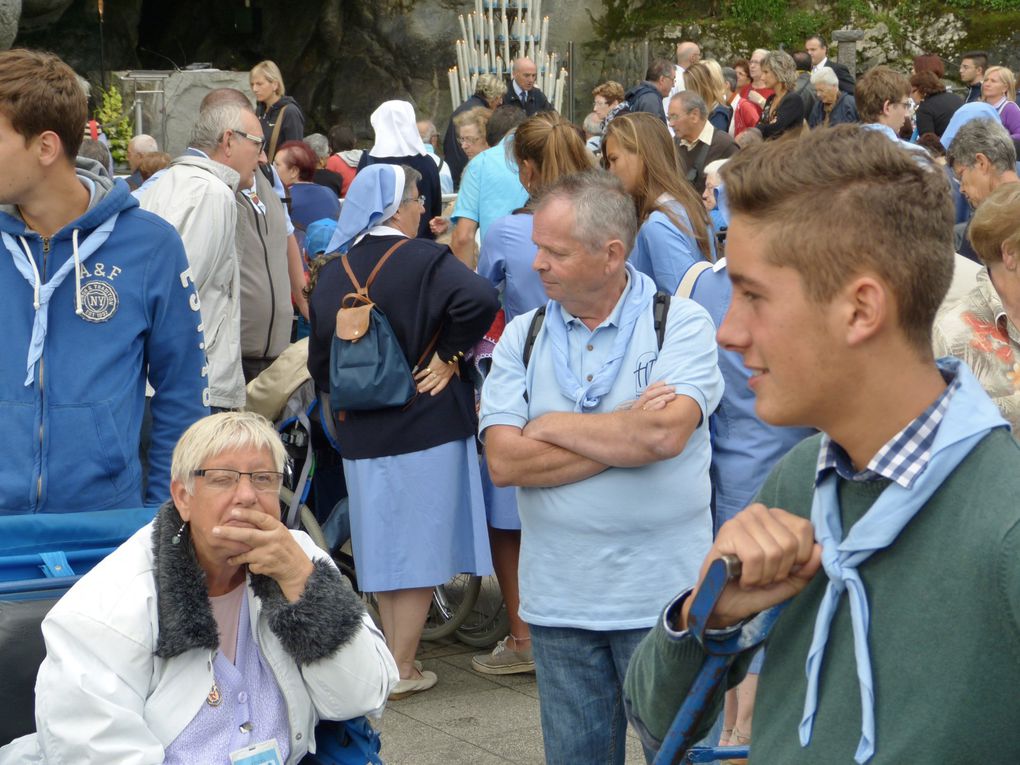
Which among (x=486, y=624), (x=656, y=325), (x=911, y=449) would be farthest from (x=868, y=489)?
(x=486, y=624)

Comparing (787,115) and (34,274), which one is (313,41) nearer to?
(787,115)

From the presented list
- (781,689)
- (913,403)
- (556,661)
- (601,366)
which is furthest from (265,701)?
(913,403)

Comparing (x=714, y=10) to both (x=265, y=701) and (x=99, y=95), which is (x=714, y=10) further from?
(x=265, y=701)

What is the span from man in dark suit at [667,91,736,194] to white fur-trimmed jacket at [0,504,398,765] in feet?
19.3

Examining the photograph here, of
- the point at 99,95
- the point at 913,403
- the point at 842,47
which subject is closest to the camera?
the point at 913,403

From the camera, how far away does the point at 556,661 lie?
11.4 ft

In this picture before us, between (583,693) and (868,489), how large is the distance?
2.10m

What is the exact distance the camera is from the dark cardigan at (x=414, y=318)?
5.07 meters

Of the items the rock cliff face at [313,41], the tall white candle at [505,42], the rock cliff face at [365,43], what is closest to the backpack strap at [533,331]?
the tall white candle at [505,42]

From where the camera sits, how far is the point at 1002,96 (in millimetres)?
11305

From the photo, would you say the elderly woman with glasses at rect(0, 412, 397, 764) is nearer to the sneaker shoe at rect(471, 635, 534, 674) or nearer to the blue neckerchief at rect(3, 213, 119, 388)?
the blue neckerchief at rect(3, 213, 119, 388)

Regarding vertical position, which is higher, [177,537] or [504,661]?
[177,537]

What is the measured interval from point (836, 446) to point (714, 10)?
23.6 m

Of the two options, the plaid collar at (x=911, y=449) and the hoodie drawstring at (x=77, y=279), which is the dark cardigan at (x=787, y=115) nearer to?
the hoodie drawstring at (x=77, y=279)
